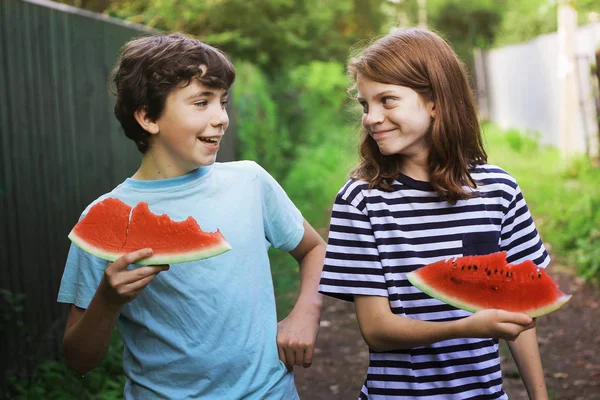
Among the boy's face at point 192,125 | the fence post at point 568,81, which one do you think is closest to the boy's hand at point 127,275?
the boy's face at point 192,125

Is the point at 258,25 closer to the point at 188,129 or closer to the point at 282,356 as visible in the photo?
the point at 188,129

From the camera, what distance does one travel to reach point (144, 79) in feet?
8.73

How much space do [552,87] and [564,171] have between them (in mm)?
5479

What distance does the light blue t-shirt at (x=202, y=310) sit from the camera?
2506mm

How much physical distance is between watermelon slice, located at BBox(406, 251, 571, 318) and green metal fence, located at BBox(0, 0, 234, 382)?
2912mm

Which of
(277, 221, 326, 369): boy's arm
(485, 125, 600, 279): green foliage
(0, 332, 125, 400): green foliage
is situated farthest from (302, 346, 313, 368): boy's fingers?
(485, 125, 600, 279): green foliage

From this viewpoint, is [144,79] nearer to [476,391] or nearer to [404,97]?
[404,97]

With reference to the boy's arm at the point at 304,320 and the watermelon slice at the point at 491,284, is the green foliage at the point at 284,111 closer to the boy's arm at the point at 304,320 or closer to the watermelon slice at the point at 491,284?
the boy's arm at the point at 304,320

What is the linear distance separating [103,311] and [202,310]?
31 cm

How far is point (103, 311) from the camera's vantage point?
2355 millimetres

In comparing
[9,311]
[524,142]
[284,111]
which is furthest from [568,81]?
[9,311]

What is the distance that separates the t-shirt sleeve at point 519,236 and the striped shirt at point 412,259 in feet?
0.14

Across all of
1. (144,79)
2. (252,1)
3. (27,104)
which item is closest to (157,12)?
(252,1)

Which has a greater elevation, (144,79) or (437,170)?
(144,79)
